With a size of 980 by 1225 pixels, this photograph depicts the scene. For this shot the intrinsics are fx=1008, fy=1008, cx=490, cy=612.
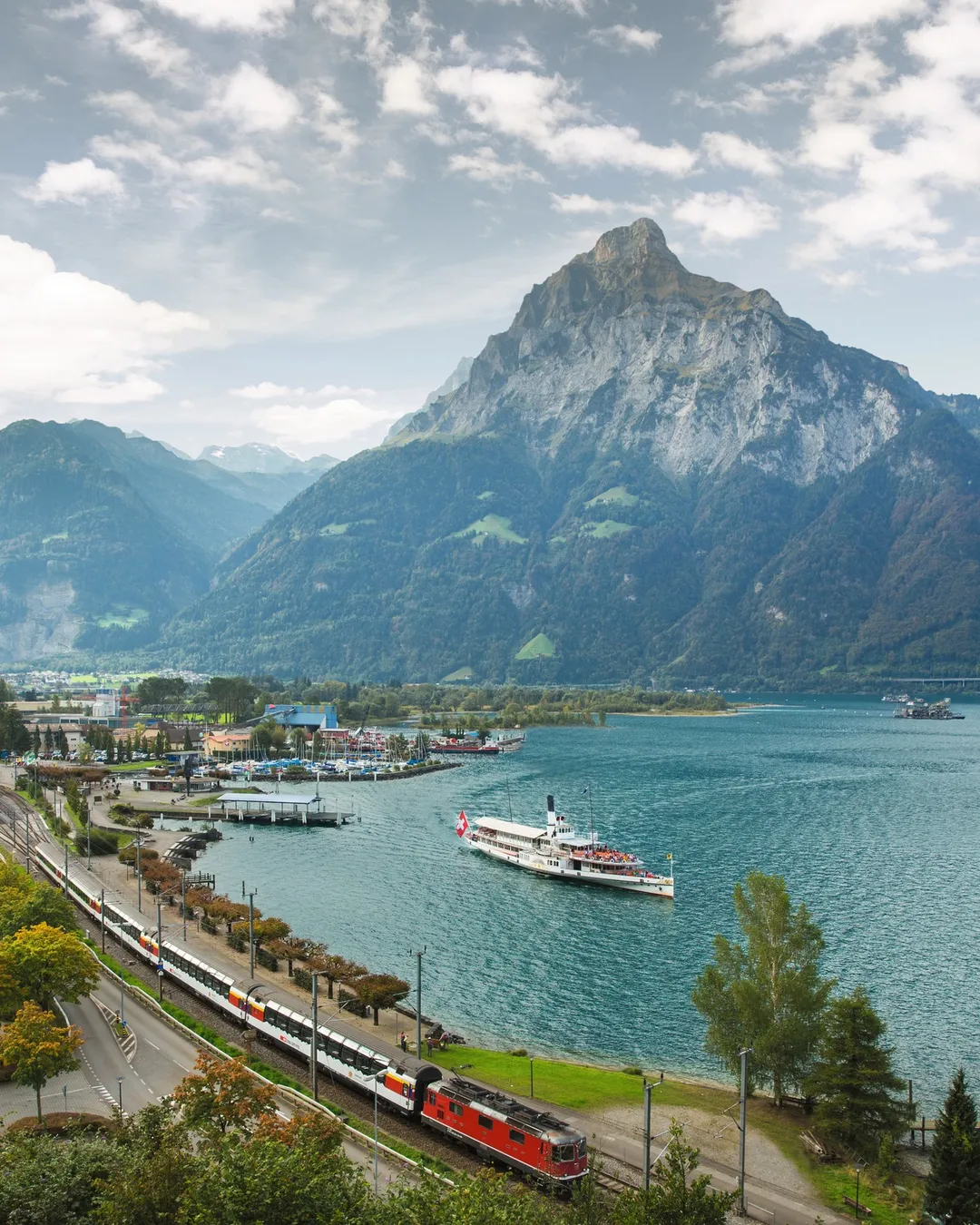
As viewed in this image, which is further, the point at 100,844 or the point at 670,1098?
the point at 100,844

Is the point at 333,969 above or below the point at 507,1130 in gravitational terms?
below

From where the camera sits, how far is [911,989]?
61031 mm

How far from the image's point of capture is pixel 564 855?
9512cm

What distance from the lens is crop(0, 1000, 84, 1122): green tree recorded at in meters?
38.4

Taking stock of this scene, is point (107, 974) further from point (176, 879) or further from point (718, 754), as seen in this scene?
point (718, 754)

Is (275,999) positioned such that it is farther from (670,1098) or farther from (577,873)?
(577,873)

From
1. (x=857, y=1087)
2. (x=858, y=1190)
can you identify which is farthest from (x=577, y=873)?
(x=858, y=1190)

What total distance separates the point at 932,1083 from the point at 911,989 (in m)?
13.4

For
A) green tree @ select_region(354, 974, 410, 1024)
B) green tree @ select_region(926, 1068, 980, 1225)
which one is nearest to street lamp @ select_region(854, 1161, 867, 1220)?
green tree @ select_region(926, 1068, 980, 1225)

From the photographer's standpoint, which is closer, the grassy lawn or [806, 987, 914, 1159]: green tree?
the grassy lawn

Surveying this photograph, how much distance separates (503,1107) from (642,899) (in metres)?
50.7

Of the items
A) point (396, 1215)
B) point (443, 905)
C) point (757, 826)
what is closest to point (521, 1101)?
point (396, 1215)

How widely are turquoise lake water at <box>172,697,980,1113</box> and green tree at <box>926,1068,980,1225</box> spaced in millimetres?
14388

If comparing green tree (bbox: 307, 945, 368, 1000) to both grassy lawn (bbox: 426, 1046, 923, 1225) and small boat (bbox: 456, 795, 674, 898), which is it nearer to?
grassy lawn (bbox: 426, 1046, 923, 1225)
